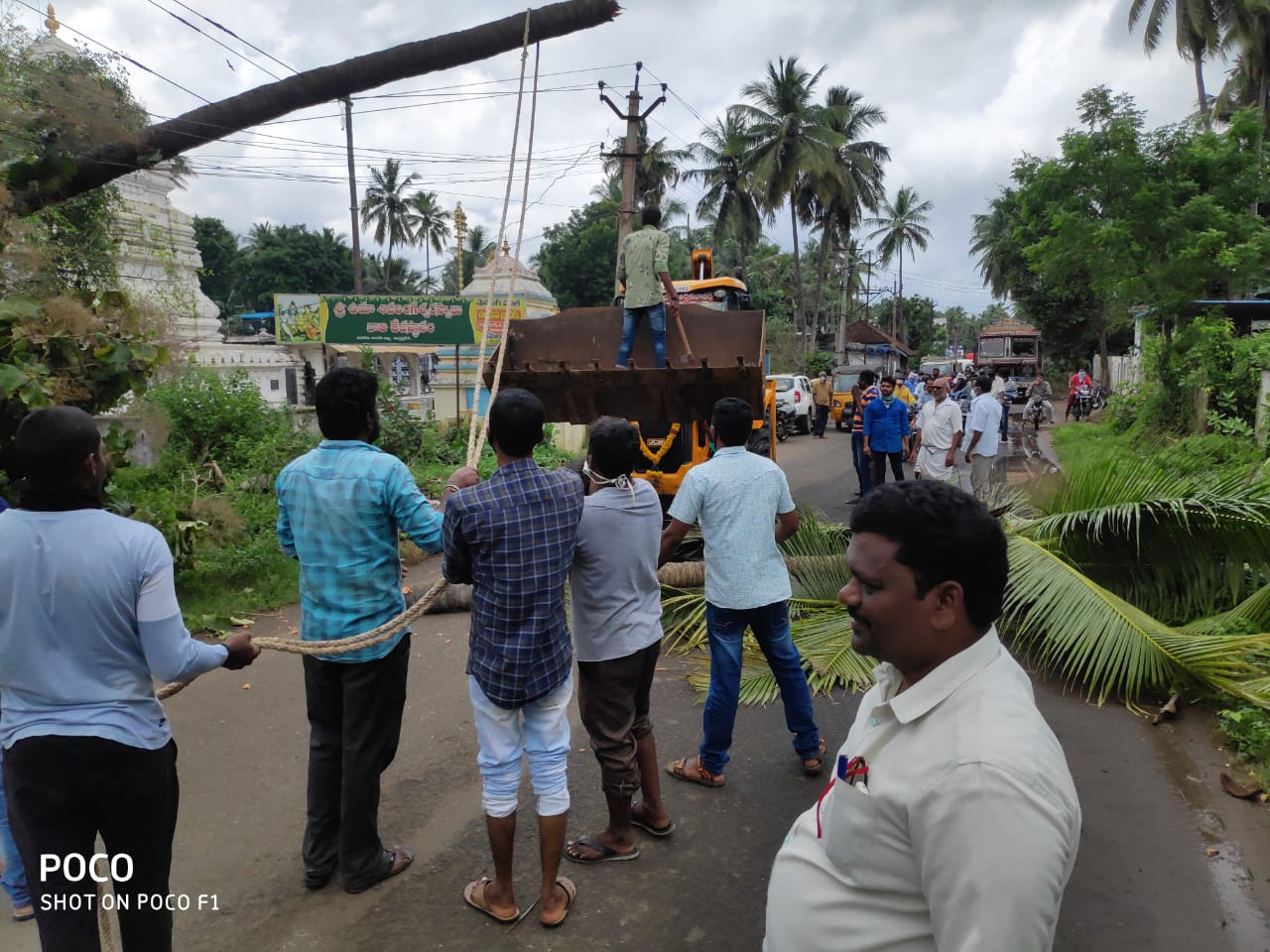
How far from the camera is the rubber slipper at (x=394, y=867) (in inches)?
122

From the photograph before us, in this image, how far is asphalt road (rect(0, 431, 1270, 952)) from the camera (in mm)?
2887

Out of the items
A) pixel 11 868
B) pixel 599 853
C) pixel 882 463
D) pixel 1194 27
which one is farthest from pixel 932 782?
pixel 1194 27

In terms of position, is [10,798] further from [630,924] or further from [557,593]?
[630,924]

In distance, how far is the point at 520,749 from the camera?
9.53 feet

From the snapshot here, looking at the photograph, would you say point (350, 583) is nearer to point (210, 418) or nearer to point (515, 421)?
point (515, 421)

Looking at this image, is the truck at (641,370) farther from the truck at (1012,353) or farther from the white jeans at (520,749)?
the truck at (1012,353)

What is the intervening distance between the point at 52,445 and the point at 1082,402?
25.8 metres

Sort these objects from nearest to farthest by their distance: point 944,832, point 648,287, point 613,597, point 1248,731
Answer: point 944,832 → point 613,597 → point 1248,731 → point 648,287

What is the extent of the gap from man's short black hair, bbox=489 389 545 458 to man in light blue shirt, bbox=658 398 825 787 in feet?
3.36

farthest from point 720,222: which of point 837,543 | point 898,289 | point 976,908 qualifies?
point 976,908

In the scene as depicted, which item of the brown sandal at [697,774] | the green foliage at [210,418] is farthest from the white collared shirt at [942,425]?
the green foliage at [210,418]

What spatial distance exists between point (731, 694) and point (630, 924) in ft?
3.57

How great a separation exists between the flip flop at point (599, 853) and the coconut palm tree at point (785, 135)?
3253 cm

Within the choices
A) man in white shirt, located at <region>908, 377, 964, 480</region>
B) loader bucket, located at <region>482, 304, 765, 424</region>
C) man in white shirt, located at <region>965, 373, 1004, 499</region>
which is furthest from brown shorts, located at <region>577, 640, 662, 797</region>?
man in white shirt, located at <region>965, 373, 1004, 499</region>
